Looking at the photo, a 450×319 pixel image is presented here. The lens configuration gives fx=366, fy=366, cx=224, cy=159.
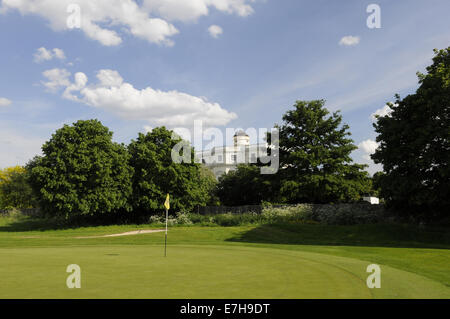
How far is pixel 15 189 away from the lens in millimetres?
77625

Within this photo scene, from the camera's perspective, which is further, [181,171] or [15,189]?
[15,189]

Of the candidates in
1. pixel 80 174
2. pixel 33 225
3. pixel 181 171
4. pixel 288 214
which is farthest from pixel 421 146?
pixel 33 225

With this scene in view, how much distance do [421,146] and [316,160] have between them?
61.7 ft

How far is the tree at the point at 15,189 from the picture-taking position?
77438 millimetres

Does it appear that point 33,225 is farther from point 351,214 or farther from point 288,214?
point 351,214

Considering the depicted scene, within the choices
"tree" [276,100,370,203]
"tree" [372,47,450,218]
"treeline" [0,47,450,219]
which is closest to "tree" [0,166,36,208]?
"treeline" [0,47,450,219]

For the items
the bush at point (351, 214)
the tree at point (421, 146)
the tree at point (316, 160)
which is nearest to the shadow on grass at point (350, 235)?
the tree at point (421, 146)

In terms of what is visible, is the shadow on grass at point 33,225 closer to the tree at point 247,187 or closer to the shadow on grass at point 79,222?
the shadow on grass at point 79,222

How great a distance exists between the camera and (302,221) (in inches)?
1496

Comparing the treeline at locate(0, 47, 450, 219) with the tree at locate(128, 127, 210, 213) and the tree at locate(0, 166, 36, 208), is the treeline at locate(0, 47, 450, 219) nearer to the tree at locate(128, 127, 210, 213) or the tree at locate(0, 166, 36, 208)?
the tree at locate(128, 127, 210, 213)

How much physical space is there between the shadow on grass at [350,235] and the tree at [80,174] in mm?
19826

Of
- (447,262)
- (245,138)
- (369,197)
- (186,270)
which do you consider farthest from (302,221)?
(245,138)

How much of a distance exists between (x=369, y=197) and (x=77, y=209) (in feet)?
179
